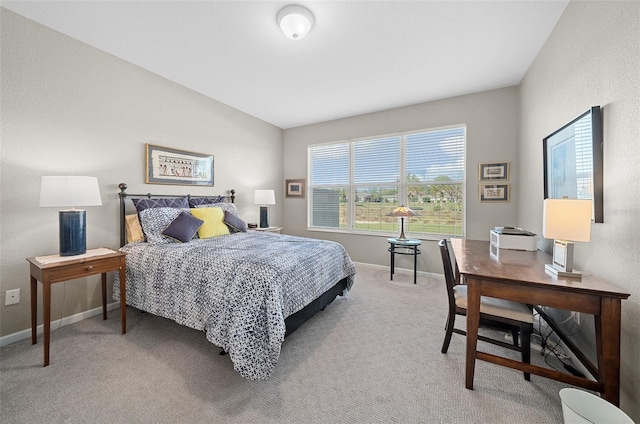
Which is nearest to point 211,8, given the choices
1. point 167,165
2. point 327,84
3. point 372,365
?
point 327,84

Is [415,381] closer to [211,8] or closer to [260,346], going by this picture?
[260,346]

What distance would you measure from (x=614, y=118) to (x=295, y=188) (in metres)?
4.41

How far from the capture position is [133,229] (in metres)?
2.71

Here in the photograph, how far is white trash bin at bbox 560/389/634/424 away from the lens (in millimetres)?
1043

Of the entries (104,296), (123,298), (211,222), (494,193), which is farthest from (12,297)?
(494,193)

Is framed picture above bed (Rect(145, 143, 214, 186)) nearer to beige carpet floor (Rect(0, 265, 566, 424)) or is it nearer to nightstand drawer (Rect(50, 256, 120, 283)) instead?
nightstand drawer (Rect(50, 256, 120, 283))

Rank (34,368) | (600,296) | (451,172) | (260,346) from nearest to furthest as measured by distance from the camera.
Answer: (600,296) → (260,346) → (34,368) → (451,172)

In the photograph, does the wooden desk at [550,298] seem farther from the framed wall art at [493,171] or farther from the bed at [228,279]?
the framed wall art at [493,171]

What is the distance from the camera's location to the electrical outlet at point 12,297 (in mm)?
2071

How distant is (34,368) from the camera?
5.72 ft

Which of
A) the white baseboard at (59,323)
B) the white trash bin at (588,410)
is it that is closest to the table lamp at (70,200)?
the white baseboard at (59,323)

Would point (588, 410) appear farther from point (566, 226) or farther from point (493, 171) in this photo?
point (493, 171)

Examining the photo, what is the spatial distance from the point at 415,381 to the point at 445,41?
3.00 m

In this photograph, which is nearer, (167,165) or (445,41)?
(445,41)
